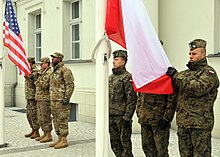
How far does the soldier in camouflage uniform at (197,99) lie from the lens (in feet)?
13.4

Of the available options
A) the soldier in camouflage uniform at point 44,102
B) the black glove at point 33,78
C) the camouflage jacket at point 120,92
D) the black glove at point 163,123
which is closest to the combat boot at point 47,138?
the soldier in camouflage uniform at point 44,102

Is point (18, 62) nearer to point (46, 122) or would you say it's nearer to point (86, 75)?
point (46, 122)

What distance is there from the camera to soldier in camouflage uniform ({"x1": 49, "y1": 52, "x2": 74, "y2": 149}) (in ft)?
24.2

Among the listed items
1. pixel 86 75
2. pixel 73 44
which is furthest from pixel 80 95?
pixel 73 44

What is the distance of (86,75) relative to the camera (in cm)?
1125

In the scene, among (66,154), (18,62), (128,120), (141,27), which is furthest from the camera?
(18,62)

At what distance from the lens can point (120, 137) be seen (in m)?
5.27

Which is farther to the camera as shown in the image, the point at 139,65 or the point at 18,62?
the point at 18,62

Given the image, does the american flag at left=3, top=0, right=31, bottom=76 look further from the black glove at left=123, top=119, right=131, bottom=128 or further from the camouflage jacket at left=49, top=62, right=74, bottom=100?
the black glove at left=123, top=119, right=131, bottom=128

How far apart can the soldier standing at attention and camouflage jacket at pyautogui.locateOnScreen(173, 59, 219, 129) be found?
26 cm

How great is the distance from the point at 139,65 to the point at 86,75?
7512 millimetres

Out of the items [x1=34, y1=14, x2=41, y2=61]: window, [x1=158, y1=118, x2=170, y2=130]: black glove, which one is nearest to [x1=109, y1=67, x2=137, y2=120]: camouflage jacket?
[x1=158, y1=118, x2=170, y2=130]: black glove

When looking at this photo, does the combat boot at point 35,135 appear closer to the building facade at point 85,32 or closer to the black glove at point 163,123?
the building facade at point 85,32

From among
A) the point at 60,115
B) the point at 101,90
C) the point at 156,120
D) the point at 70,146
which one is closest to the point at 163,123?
the point at 156,120
